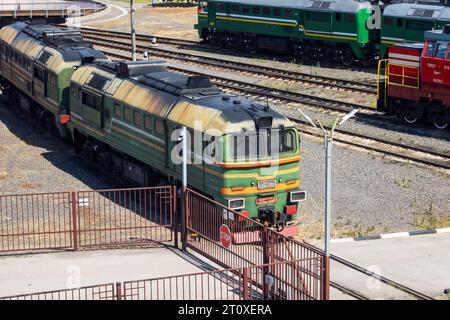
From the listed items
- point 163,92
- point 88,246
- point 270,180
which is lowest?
point 88,246

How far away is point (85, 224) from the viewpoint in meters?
23.4

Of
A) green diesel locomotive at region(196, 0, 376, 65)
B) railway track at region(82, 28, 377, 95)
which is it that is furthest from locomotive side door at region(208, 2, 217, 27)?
railway track at region(82, 28, 377, 95)

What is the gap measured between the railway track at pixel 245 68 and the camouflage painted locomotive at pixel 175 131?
1282cm

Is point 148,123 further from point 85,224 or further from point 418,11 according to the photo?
point 418,11

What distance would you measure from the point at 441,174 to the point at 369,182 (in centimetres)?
237

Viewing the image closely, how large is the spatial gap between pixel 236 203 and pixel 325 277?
5.18 meters

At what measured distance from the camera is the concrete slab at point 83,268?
1884cm

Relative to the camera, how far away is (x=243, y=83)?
41.5 meters

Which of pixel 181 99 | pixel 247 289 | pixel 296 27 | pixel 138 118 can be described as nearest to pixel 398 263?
pixel 247 289

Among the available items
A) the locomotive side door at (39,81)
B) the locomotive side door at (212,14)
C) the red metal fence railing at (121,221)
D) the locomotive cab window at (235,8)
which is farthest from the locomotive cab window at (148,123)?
the locomotive side door at (212,14)

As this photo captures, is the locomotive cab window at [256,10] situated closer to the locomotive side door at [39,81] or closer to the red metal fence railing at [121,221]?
the locomotive side door at [39,81]
